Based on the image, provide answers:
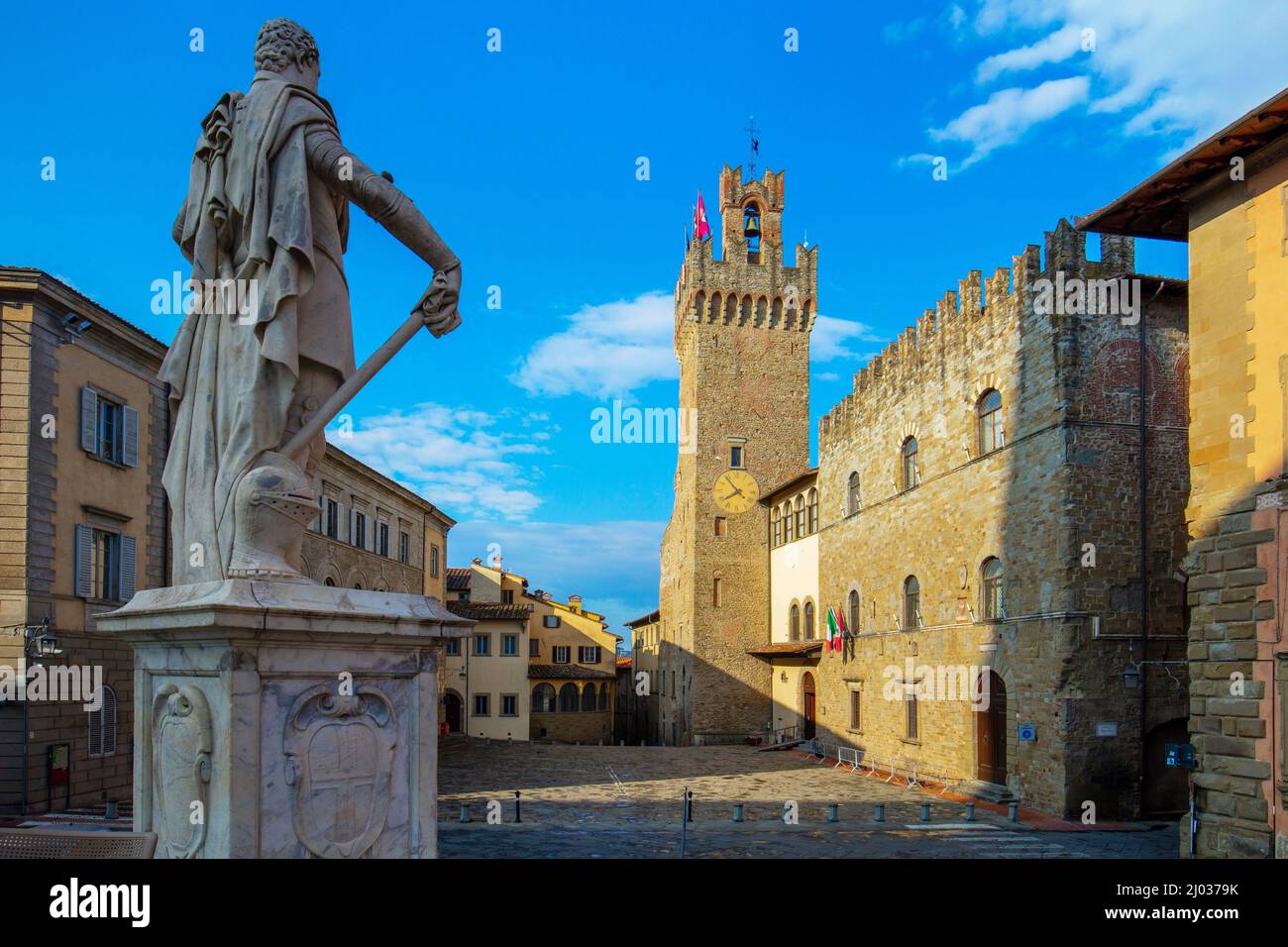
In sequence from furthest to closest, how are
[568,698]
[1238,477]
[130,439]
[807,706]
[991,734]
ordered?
1. [568,698]
2. [807,706]
3. [991,734]
4. [130,439]
5. [1238,477]

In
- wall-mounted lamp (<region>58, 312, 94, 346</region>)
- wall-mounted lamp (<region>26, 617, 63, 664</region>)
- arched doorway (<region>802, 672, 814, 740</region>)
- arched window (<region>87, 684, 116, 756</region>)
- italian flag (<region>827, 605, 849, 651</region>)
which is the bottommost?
arched doorway (<region>802, 672, 814, 740</region>)

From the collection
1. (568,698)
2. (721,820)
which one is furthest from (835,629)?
(568,698)

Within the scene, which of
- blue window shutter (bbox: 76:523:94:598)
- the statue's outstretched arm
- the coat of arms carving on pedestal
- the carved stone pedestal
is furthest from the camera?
blue window shutter (bbox: 76:523:94:598)

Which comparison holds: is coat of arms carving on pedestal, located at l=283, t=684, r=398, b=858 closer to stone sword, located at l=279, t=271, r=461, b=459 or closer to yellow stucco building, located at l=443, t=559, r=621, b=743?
stone sword, located at l=279, t=271, r=461, b=459

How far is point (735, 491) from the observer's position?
1900 inches

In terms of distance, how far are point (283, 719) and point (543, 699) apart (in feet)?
199

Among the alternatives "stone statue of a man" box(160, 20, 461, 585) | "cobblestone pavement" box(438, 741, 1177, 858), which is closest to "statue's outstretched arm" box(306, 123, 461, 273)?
→ "stone statue of a man" box(160, 20, 461, 585)

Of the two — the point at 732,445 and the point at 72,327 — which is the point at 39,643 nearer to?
the point at 72,327

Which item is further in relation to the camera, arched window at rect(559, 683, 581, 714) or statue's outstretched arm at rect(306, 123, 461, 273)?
arched window at rect(559, 683, 581, 714)

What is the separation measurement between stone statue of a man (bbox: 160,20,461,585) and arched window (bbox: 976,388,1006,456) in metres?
23.2

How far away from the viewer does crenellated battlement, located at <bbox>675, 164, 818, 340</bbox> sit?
1973 inches

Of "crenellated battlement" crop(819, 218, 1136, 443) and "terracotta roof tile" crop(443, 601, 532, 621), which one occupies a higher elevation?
"crenellated battlement" crop(819, 218, 1136, 443)
